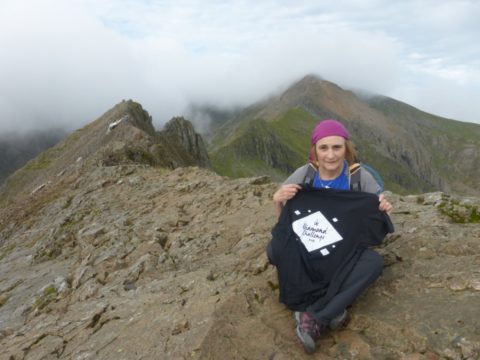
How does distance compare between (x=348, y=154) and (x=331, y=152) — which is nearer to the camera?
(x=331, y=152)

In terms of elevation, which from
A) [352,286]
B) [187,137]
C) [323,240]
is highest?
[323,240]

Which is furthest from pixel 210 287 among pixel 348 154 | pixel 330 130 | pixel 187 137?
pixel 187 137

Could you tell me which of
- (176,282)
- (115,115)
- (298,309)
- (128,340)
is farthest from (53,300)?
(115,115)

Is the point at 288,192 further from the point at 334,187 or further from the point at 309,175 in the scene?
the point at 334,187

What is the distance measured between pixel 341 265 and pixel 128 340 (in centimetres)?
437

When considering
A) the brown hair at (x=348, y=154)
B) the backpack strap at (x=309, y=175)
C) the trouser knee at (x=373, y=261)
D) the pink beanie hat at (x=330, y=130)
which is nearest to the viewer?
the trouser knee at (x=373, y=261)

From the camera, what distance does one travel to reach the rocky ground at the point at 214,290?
684 cm

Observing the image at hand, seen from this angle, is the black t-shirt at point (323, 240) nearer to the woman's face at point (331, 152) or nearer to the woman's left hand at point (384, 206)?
the woman's left hand at point (384, 206)

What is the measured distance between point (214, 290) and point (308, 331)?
2810 mm

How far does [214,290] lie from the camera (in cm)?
893

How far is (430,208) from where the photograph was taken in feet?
36.9

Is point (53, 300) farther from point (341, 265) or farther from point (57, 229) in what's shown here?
point (341, 265)

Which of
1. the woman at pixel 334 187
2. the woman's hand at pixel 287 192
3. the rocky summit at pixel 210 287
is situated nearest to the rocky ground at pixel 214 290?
the rocky summit at pixel 210 287

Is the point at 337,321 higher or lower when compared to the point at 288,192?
lower
